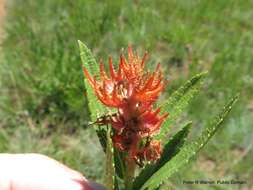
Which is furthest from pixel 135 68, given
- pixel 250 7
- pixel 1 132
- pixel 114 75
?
pixel 250 7

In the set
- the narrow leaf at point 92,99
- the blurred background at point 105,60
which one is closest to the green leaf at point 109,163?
the narrow leaf at point 92,99

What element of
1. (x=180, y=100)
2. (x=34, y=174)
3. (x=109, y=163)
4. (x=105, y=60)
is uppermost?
(x=105, y=60)

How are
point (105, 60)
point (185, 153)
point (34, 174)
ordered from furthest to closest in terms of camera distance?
1. point (105, 60)
2. point (34, 174)
3. point (185, 153)

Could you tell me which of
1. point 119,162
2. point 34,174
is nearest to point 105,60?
point 34,174

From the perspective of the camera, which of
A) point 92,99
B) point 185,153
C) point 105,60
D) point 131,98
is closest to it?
point 131,98

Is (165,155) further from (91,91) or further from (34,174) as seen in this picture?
(34,174)

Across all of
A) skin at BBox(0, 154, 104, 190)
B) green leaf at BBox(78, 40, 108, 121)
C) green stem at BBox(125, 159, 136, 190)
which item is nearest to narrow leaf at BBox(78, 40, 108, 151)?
green leaf at BBox(78, 40, 108, 121)

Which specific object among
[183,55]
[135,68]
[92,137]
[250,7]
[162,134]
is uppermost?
[250,7]

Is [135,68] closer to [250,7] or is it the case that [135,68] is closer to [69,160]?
[69,160]
